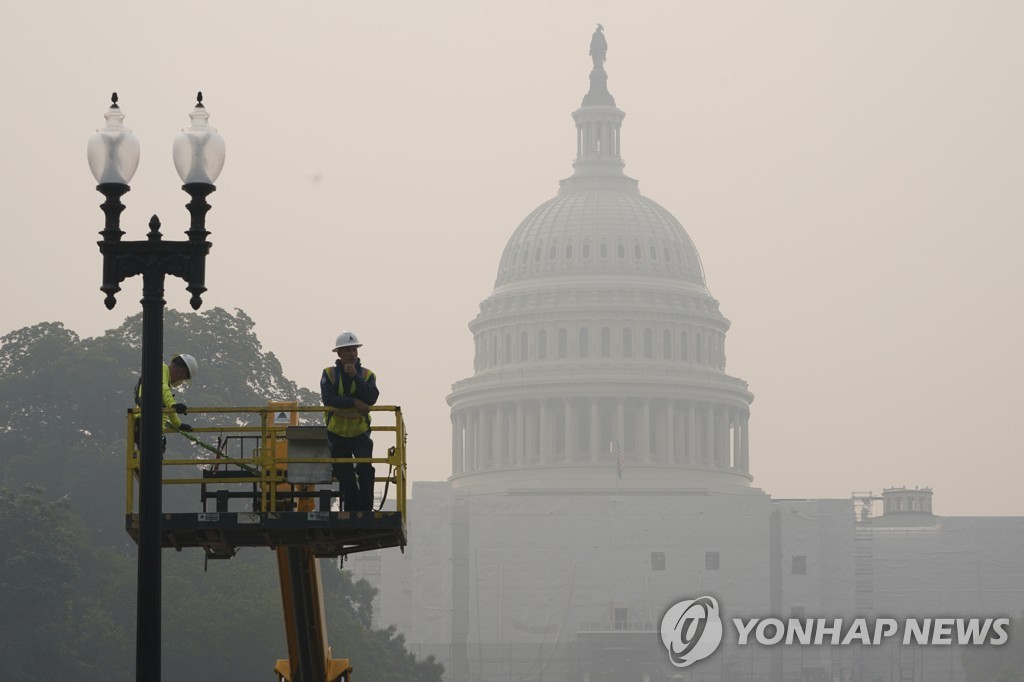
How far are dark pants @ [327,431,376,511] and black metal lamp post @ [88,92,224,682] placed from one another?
2.74 m

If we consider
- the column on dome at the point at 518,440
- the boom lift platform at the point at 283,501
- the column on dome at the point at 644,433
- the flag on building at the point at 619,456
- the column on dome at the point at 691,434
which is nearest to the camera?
the boom lift platform at the point at 283,501

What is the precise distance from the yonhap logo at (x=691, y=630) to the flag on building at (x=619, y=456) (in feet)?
35.9

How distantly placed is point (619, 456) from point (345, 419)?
12873cm

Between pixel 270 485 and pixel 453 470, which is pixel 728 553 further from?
pixel 270 485

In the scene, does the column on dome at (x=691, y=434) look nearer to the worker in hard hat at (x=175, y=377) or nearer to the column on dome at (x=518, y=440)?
the column on dome at (x=518, y=440)

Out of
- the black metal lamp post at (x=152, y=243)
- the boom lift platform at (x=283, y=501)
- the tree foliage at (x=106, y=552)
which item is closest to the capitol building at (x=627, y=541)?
the tree foliage at (x=106, y=552)

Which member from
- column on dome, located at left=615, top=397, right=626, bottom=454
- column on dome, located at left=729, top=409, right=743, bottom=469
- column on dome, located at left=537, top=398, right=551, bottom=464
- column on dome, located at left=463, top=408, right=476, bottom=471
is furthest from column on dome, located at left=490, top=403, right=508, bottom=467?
column on dome, located at left=729, top=409, right=743, bottom=469

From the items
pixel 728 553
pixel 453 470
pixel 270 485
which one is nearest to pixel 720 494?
pixel 728 553

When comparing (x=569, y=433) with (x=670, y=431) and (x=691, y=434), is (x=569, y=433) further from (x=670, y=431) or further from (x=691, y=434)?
(x=691, y=434)

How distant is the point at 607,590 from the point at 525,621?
525 cm

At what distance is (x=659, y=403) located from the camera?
162250 mm

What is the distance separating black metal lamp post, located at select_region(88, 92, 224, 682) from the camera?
1930 cm

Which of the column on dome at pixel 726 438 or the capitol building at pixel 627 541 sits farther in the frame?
the column on dome at pixel 726 438

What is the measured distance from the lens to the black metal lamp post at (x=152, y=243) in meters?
19.3
